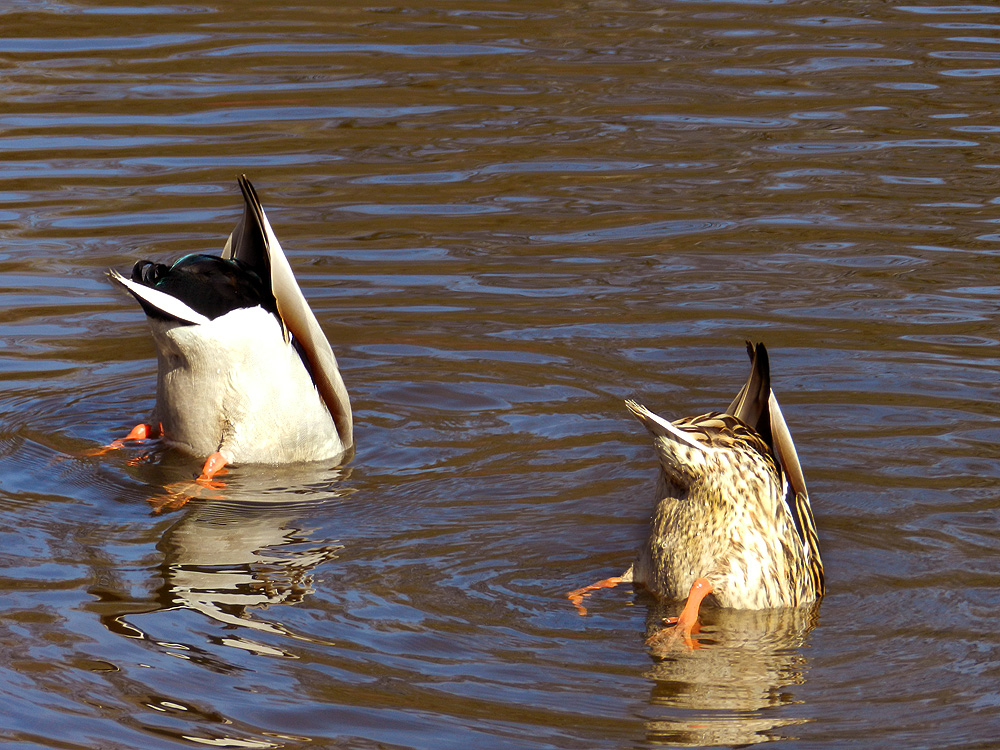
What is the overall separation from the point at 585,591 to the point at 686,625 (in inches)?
17.1

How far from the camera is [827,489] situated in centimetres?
596

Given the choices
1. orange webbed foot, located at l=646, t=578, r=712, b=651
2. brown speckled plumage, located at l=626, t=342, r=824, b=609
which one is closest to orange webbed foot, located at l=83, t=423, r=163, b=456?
brown speckled plumage, located at l=626, t=342, r=824, b=609

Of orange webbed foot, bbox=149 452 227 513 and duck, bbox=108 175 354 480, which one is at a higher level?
duck, bbox=108 175 354 480

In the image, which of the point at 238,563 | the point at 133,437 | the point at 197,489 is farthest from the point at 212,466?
the point at 238,563

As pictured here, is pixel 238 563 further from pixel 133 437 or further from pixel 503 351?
pixel 503 351

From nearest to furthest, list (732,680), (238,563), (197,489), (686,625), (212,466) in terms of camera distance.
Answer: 1. (732,680)
2. (686,625)
3. (238,563)
4. (197,489)
5. (212,466)

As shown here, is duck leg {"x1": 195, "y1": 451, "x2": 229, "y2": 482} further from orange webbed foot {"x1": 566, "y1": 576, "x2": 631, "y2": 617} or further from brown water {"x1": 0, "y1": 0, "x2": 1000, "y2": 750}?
orange webbed foot {"x1": 566, "y1": 576, "x2": 631, "y2": 617}

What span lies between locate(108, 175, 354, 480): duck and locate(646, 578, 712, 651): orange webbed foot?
2.09 meters

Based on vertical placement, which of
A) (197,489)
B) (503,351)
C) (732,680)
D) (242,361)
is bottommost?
(732,680)

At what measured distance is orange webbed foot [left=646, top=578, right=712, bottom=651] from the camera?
15.5ft

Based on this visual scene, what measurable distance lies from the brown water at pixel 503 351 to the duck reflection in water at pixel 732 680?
16 millimetres

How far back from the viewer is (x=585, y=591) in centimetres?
505

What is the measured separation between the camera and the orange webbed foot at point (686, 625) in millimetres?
4711

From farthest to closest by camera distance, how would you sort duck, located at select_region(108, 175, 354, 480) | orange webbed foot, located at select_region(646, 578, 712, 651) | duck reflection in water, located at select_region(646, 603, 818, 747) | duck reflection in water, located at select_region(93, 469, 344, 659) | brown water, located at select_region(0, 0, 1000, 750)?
duck, located at select_region(108, 175, 354, 480)
duck reflection in water, located at select_region(93, 469, 344, 659)
orange webbed foot, located at select_region(646, 578, 712, 651)
brown water, located at select_region(0, 0, 1000, 750)
duck reflection in water, located at select_region(646, 603, 818, 747)
